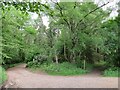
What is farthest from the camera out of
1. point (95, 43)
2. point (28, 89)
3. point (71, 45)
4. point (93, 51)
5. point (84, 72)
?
point (93, 51)

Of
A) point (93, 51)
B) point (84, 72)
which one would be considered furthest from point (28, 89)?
point (93, 51)

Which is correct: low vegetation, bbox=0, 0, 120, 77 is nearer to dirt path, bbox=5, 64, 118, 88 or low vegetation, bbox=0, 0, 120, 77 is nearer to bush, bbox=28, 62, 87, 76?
bush, bbox=28, 62, 87, 76

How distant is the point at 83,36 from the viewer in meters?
13.8

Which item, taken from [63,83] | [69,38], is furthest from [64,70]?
[63,83]

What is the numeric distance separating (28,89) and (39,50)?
9.72m

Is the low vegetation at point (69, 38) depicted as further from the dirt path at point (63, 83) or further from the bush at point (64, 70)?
the dirt path at point (63, 83)

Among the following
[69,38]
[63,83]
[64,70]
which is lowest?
[63,83]

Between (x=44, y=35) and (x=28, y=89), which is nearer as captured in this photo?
(x=28, y=89)

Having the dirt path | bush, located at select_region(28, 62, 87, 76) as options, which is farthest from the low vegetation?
the dirt path

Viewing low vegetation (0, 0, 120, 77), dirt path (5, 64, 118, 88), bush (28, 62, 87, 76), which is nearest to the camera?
dirt path (5, 64, 118, 88)

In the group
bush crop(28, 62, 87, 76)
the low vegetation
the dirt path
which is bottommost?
the dirt path

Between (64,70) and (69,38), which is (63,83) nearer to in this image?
(64,70)

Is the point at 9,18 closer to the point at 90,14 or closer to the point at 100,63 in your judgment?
the point at 90,14

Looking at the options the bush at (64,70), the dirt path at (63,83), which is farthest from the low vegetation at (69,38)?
the dirt path at (63,83)
